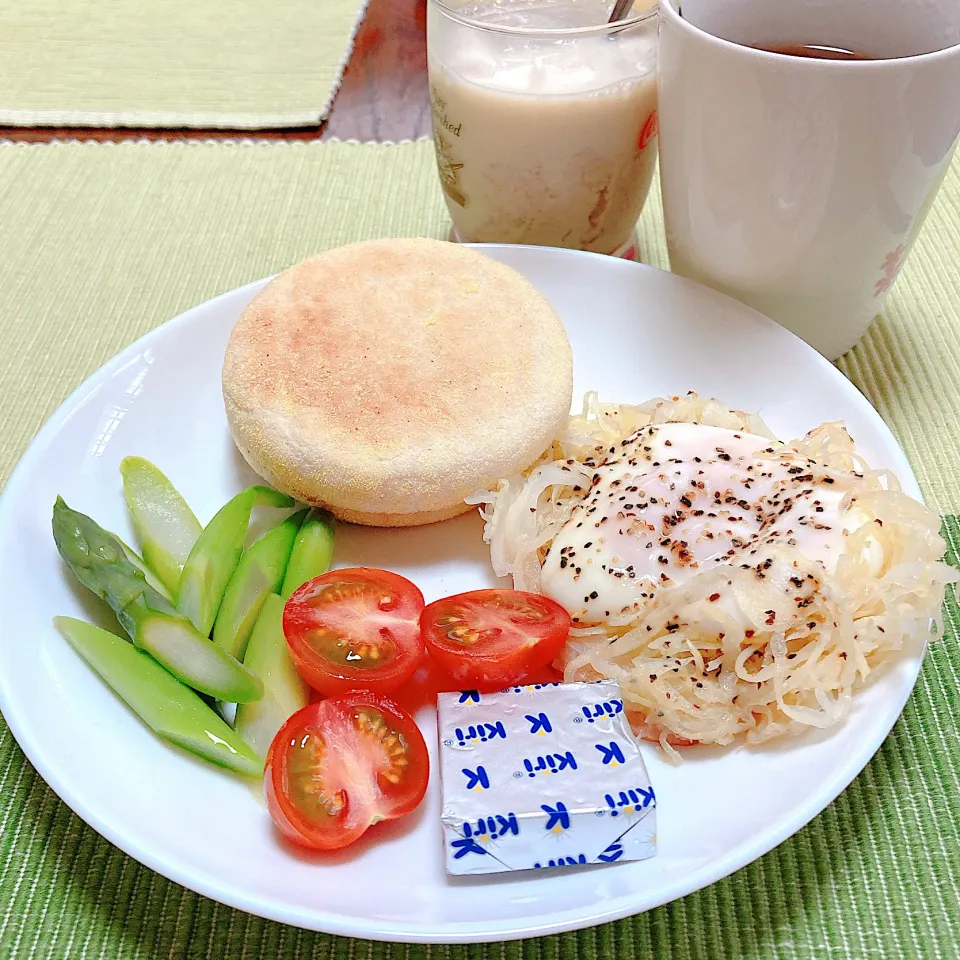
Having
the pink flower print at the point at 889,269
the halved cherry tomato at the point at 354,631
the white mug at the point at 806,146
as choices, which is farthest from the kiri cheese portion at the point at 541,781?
the pink flower print at the point at 889,269

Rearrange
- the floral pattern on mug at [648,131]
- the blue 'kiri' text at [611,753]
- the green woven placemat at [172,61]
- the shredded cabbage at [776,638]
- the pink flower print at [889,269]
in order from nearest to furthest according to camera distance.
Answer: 1. the blue 'kiri' text at [611,753]
2. the shredded cabbage at [776,638]
3. the pink flower print at [889,269]
4. the floral pattern on mug at [648,131]
5. the green woven placemat at [172,61]

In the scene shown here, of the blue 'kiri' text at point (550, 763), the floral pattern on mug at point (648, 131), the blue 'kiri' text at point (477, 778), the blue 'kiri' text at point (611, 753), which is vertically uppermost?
the floral pattern on mug at point (648, 131)

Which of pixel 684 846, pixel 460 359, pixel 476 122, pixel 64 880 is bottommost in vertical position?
pixel 64 880

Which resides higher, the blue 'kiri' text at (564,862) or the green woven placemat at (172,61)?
the blue 'kiri' text at (564,862)

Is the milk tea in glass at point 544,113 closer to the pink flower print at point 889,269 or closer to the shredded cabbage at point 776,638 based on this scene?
the pink flower print at point 889,269

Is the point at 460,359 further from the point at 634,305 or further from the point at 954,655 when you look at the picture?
the point at 954,655

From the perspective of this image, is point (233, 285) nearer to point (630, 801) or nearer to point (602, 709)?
point (602, 709)

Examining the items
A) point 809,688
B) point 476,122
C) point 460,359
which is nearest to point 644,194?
point 476,122
